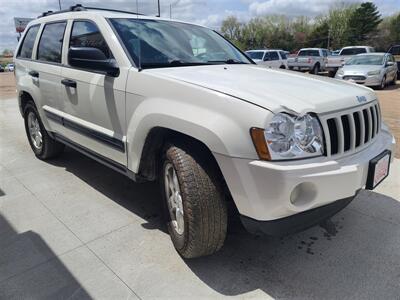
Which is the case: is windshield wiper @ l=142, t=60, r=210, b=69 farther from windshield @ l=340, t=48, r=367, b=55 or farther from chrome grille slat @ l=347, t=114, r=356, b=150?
windshield @ l=340, t=48, r=367, b=55

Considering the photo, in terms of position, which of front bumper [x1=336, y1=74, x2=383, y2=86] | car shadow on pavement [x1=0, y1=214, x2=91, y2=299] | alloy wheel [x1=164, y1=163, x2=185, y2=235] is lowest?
car shadow on pavement [x1=0, y1=214, x2=91, y2=299]

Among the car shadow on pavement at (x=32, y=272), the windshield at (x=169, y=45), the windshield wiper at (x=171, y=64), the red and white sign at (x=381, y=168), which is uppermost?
the windshield at (x=169, y=45)

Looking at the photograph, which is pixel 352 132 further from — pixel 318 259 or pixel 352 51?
pixel 352 51

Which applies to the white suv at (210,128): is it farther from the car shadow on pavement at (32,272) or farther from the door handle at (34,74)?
the car shadow on pavement at (32,272)

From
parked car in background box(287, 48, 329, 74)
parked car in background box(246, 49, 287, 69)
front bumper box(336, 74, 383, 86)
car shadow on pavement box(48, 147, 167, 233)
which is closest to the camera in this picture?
car shadow on pavement box(48, 147, 167, 233)

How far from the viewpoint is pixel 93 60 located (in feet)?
9.39

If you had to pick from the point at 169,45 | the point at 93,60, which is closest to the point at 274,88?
the point at 169,45

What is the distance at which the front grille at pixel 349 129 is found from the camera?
88.6 inches

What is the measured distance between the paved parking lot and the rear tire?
3.15 ft

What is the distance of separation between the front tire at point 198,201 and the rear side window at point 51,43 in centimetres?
220

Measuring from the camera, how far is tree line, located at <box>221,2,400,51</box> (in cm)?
5925

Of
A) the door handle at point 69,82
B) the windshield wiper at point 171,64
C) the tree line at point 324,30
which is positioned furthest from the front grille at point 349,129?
the tree line at point 324,30

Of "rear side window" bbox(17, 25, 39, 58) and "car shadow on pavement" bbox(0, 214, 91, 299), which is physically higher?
"rear side window" bbox(17, 25, 39, 58)

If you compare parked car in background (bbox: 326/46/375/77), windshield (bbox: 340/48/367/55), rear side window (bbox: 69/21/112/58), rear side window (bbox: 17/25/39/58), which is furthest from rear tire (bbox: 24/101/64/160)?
windshield (bbox: 340/48/367/55)
